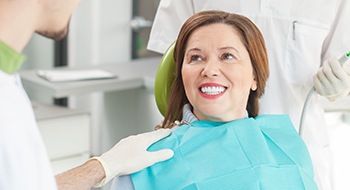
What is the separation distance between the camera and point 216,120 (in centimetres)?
168

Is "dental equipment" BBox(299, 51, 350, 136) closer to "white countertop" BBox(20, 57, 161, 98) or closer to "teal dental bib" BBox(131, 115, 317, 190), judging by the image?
"teal dental bib" BBox(131, 115, 317, 190)

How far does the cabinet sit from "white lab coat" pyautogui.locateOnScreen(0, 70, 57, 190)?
5.80ft

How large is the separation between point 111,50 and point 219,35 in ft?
8.12

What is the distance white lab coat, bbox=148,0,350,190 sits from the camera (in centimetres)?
191

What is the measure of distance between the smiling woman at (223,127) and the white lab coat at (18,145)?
495 mm

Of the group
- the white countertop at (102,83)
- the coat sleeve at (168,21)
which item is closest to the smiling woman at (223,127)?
the coat sleeve at (168,21)

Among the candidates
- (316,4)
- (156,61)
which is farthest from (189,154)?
(156,61)

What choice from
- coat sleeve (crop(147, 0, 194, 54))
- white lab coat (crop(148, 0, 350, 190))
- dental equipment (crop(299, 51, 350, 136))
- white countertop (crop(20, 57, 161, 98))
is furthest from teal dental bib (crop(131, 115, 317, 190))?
white countertop (crop(20, 57, 161, 98))

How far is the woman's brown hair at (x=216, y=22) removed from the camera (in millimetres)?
1681

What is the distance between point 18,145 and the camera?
3.46 feet

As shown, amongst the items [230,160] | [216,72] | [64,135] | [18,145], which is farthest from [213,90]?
[64,135]

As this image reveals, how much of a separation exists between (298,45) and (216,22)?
332mm

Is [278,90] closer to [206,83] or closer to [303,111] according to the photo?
[303,111]

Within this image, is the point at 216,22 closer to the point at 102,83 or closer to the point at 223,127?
the point at 223,127
